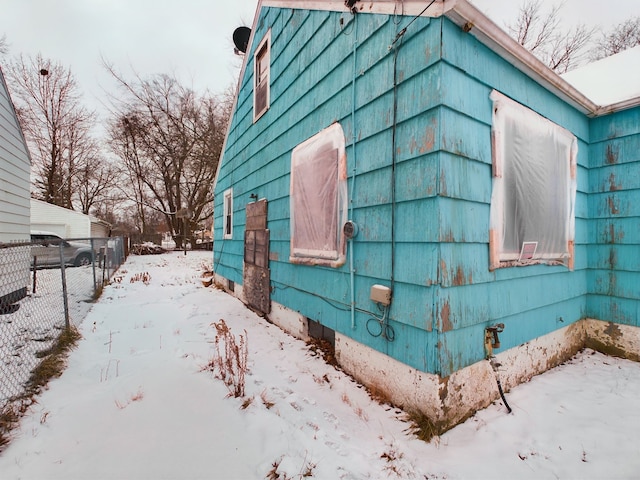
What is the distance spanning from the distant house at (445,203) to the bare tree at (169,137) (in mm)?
20430

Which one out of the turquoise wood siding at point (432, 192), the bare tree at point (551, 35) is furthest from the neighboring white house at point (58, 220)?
the bare tree at point (551, 35)

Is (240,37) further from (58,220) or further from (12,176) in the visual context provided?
(58,220)

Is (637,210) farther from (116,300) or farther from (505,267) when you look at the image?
(116,300)

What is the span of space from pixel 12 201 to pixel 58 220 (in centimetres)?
1617

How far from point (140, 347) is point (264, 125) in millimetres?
4130

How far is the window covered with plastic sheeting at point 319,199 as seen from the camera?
3340 millimetres

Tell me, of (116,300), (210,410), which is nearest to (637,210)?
(210,410)

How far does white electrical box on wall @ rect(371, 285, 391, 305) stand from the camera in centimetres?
264

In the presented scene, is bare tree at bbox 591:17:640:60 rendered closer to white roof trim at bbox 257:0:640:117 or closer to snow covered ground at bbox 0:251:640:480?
white roof trim at bbox 257:0:640:117

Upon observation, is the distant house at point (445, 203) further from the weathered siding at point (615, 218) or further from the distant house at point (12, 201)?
the distant house at point (12, 201)

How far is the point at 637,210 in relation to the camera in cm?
349

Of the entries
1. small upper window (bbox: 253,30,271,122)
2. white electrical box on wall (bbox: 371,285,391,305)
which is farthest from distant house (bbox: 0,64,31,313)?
white electrical box on wall (bbox: 371,285,391,305)

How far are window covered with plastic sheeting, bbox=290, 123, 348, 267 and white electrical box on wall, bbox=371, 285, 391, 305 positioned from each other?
63 centimetres

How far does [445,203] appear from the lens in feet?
7.54
